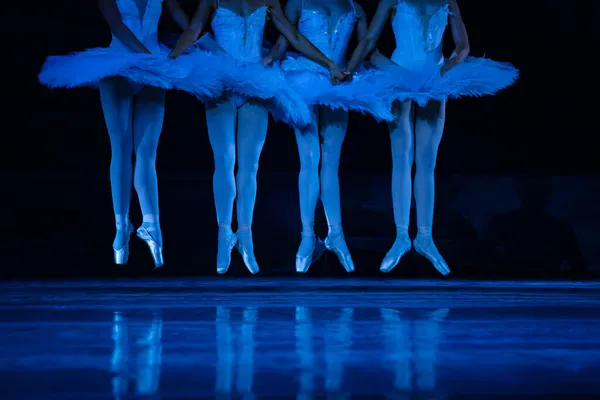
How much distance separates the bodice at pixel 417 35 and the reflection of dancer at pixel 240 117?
350 mm

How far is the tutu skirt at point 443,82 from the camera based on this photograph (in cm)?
395

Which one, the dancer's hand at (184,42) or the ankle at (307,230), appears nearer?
the dancer's hand at (184,42)

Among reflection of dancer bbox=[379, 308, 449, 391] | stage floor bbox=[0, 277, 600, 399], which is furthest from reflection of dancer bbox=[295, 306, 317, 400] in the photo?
reflection of dancer bbox=[379, 308, 449, 391]

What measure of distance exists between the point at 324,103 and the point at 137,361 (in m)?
2.38

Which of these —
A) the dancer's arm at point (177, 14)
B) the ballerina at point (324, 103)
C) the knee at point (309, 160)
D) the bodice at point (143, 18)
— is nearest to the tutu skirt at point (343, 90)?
the ballerina at point (324, 103)

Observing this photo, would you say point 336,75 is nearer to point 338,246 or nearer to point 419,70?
point 419,70

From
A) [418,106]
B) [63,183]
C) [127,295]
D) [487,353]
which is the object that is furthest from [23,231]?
[487,353]

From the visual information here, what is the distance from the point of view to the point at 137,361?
1698 millimetres

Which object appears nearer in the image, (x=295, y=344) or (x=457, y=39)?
(x=295, y=344)

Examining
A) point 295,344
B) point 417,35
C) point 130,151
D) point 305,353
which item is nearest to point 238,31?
point 130,151

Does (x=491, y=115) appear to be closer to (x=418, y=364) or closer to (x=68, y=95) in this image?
(x=68, y=95)

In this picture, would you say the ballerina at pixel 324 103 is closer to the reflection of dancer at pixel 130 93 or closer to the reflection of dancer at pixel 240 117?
the reflection of dancer at pixel 240 117

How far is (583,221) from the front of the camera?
468 cm

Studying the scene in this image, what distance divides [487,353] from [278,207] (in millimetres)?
2865
